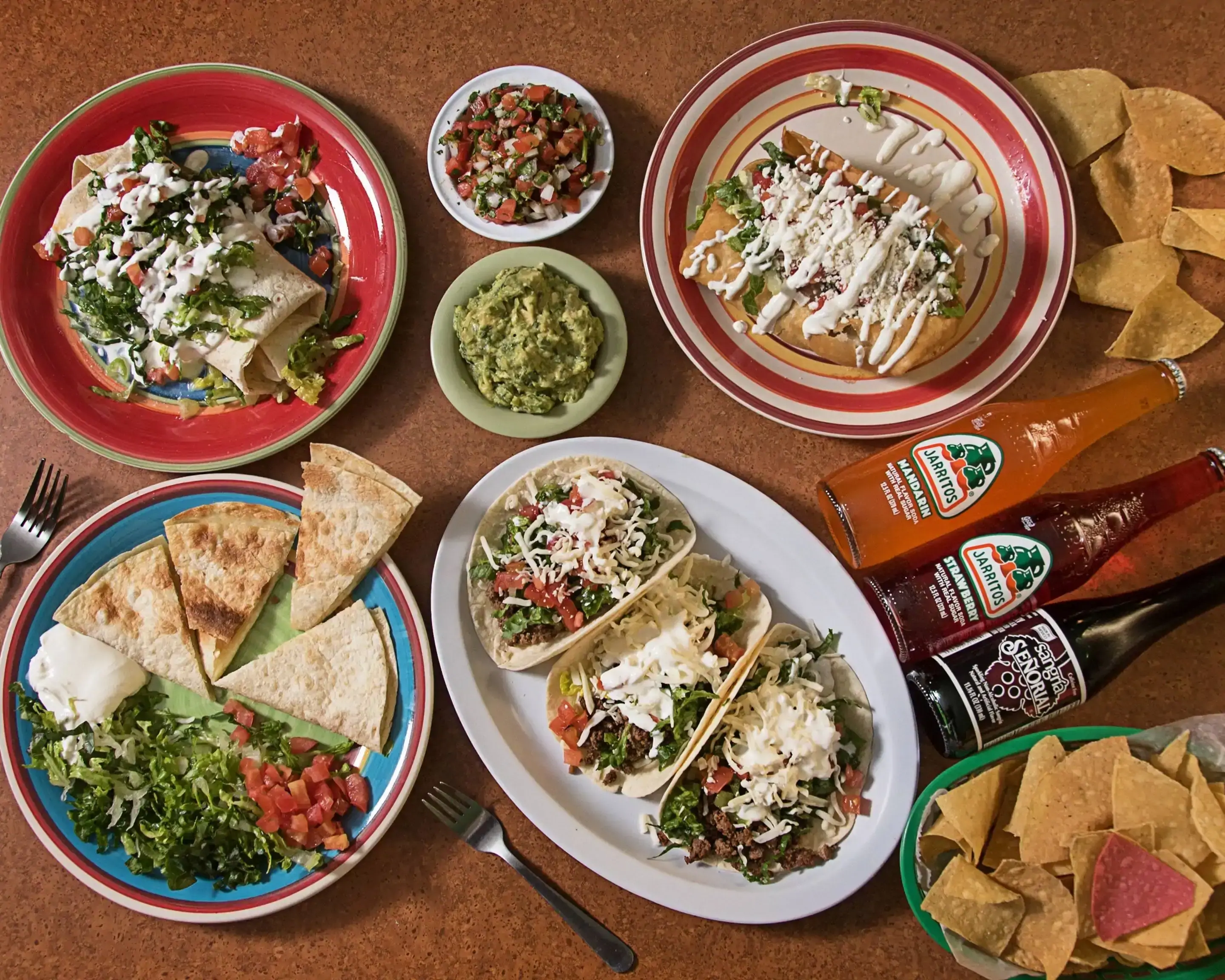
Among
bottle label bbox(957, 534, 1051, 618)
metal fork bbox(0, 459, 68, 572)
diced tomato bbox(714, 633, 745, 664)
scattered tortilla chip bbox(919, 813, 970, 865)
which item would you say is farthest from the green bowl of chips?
metal fork bbox(0, 459, 68, 572)

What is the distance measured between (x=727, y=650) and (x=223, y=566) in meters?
1.44

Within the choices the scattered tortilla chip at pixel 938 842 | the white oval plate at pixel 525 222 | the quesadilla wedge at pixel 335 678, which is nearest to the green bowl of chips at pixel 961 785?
the scattered tortilla chip at pixel 938 842

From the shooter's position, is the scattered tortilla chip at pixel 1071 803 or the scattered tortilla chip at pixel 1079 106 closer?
the scattered tortilla chip at pixel 1071 803

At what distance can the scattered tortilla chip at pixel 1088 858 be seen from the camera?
1949mm

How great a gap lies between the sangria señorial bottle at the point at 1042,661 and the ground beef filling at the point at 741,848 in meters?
0.47

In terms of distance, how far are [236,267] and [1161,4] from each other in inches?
110

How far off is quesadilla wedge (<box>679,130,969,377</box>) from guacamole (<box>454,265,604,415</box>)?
36cm

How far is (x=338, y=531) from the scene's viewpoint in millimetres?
2402

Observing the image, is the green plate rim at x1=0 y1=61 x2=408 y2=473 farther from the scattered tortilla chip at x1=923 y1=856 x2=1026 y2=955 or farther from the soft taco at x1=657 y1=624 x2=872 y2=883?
the scattered tortilla chip at x1=923 y1=856 x2=1026 y2=955

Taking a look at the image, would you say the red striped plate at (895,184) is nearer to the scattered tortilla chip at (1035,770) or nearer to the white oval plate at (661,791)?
the white oval plate at (661,791)

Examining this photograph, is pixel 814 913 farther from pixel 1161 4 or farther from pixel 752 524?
pixel 1161 4

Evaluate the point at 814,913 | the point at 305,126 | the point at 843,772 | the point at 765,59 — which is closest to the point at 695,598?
the point at 843,772

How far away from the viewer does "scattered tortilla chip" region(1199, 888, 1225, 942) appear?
2037 mm

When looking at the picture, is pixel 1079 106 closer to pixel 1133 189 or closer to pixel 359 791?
pixel 1133 189
